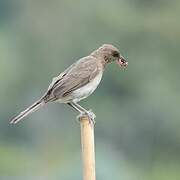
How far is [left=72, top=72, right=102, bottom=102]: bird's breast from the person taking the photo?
6289 millimetres

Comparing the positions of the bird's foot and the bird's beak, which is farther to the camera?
the bird's beak

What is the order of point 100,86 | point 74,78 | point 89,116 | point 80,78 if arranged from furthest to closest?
1. point 100,86
2. point 80,78
3. point 74,78
4. point 89,116

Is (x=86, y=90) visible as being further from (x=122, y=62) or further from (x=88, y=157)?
(x=88, y=157)

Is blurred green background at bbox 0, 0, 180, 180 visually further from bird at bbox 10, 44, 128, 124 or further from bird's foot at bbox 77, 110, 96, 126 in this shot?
bird's foot at bbox 77, 110, 96, 126

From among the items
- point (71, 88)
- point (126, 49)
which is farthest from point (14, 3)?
point (71, 88)

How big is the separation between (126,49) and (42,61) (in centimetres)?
230

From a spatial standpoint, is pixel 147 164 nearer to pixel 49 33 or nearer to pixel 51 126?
pixel 51 126

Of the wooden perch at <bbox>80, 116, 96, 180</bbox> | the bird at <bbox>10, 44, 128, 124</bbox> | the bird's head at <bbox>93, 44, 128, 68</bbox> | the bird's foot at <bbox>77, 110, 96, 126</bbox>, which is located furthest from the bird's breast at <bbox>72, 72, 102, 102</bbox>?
the wooden perch at <bbox>80, 116, 96, 180</bbox>

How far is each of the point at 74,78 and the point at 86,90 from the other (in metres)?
0.17

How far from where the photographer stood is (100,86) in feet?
71.2

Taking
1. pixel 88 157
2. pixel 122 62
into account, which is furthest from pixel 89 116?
pixel 88 157

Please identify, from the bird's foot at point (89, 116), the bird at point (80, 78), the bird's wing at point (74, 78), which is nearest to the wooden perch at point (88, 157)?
the bird's foot at point (89, 116)

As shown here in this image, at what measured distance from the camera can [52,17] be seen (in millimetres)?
26109

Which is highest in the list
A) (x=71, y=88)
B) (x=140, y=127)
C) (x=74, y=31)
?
(x=74, y=31)
